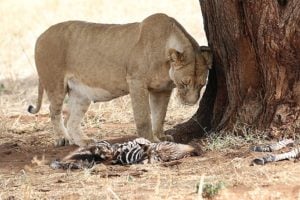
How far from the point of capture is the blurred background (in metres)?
11.7

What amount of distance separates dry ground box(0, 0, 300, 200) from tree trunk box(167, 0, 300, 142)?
0.26 meters

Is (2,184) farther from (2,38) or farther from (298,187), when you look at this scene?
(2,38)

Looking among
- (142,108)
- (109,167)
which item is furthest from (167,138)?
(109,167)

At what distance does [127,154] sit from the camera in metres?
6.30

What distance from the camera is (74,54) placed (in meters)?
7.86

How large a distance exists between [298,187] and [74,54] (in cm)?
354

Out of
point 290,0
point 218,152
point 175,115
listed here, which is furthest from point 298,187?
point 175,115

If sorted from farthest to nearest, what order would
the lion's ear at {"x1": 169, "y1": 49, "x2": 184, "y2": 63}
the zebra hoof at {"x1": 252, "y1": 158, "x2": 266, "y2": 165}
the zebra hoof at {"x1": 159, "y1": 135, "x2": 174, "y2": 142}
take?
1. the zebra hoof at {"x1": 159, "y1": 135, "x2": 174, "y2": 142}
2. the lion's ear at {"x1": 169, "y1": 49, "x2": 184, "y2": 63}
3. the zebra hoof at {"x1": 252, "y1": 158, "x2": 266, "y2": 165}

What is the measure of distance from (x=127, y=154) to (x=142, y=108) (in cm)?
87

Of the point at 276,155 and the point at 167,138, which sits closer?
the point at 276,155

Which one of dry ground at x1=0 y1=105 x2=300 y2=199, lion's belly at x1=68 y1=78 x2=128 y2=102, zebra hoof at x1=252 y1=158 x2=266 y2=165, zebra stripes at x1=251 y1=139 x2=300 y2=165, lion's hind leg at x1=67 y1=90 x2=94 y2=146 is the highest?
lion's belly at x1=68 y1=78 x2=128 y2=102

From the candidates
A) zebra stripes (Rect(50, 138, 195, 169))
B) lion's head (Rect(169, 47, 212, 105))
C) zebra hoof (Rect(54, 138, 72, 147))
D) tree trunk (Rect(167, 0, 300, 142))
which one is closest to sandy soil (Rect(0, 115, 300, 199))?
zebra stripes (Rect(50, 138, 195, 169))

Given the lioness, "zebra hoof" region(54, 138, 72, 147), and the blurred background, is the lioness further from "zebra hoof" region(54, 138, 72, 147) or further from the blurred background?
the blurred background

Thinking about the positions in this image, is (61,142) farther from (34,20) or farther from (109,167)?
(34,20)
